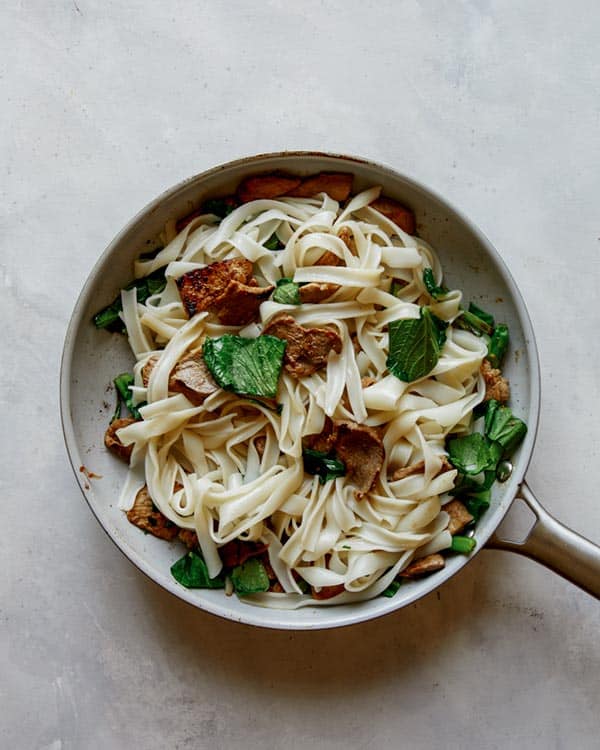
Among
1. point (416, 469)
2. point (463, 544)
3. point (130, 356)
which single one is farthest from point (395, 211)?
point (463, 544)

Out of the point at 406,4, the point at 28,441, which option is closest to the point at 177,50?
the point at 406,4

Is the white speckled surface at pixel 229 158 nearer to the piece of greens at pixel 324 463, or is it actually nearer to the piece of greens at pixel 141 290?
the piece of greens at pixel 141 290

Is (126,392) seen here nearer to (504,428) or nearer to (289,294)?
(289,294)

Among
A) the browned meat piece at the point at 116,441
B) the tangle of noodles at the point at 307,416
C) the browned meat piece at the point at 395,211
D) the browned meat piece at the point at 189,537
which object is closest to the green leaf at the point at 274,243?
the tangle of noodles at the point at 307,416

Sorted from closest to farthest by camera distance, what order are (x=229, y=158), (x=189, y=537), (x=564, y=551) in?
(x=564, y=551) → (x=189, y=537) → (x=229, y=158)

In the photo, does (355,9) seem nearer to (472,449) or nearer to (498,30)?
(498,30)

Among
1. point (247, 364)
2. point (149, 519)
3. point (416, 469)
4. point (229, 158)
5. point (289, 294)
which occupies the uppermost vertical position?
point (229, 158)

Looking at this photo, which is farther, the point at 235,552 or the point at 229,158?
the point at 229,158
